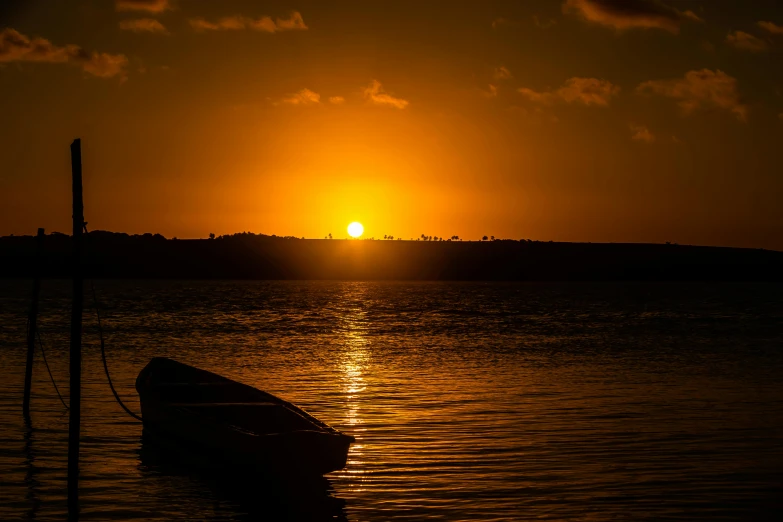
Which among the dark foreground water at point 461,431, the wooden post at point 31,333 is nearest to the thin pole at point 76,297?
the dark foreground water at point 461,431

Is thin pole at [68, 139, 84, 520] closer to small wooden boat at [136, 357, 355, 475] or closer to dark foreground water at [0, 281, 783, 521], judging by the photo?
dark foreground water at [0, 281, 783, 521]

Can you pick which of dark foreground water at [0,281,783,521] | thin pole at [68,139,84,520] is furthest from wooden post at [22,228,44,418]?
thin pole at [68,139,84,520]

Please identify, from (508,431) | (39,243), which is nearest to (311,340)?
(39,243)

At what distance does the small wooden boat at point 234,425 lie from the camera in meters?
17.2

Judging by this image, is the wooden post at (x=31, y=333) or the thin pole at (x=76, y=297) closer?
the thin pole at (x=76, y=297)

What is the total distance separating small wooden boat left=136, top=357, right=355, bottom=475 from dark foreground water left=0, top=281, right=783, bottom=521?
65 cm

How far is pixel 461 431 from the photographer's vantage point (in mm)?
23281

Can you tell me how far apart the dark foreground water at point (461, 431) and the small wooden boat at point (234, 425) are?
25.5 inches

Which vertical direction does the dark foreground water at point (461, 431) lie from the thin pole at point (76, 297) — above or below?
below

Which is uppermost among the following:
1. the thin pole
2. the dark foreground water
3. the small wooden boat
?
the thin pole

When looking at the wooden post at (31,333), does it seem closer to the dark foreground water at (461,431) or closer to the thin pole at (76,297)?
the dark foreground water at (461,431)

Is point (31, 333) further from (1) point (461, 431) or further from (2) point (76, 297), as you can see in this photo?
(1) point (461, 431)

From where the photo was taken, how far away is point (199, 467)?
1998cm

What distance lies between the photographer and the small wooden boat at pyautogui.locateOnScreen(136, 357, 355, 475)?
56.5 feet
